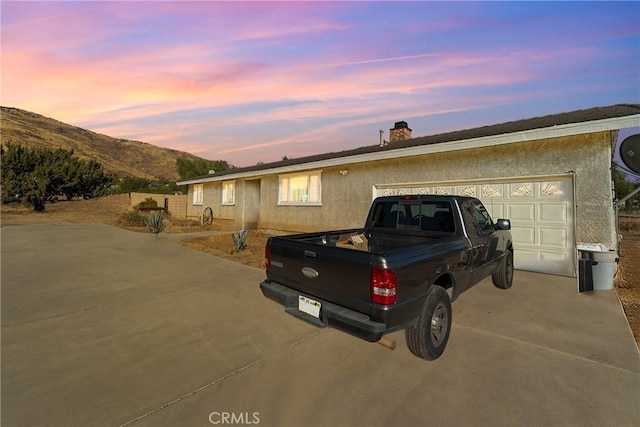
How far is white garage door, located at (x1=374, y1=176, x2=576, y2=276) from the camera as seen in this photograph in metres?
6.43

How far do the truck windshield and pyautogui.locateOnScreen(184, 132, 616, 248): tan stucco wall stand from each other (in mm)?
4080

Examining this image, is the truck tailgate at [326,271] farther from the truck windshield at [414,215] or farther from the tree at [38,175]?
the tree at [38,175]

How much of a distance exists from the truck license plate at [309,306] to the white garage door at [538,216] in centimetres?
642

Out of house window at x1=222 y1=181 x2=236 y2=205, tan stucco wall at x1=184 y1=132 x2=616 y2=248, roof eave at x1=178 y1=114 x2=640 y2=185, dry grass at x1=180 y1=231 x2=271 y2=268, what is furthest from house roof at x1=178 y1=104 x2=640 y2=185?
house window at x1=222 y1=181 x2=236 y2=205

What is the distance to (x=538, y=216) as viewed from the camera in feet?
22.2

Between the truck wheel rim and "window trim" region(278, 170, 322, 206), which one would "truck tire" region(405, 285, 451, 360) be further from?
"window trim" region(278, 170, 322, 206)

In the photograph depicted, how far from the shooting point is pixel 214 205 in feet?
60.7

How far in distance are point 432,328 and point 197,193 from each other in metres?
20.7

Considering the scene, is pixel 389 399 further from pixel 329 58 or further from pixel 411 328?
pixel 329 58

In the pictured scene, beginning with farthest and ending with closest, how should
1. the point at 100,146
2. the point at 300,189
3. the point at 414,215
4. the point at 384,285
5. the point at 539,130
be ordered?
the point at 100,146 < the point at 300,189 < the point at 539,130 < the point at 414,215 < the point at 384,285

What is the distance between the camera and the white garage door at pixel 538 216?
6.43m

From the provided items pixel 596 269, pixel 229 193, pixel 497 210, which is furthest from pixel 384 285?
pixel 229 193

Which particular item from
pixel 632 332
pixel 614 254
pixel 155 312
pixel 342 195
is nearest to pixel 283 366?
pixel 155 312

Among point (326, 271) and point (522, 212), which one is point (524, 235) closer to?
point (522, 212)
